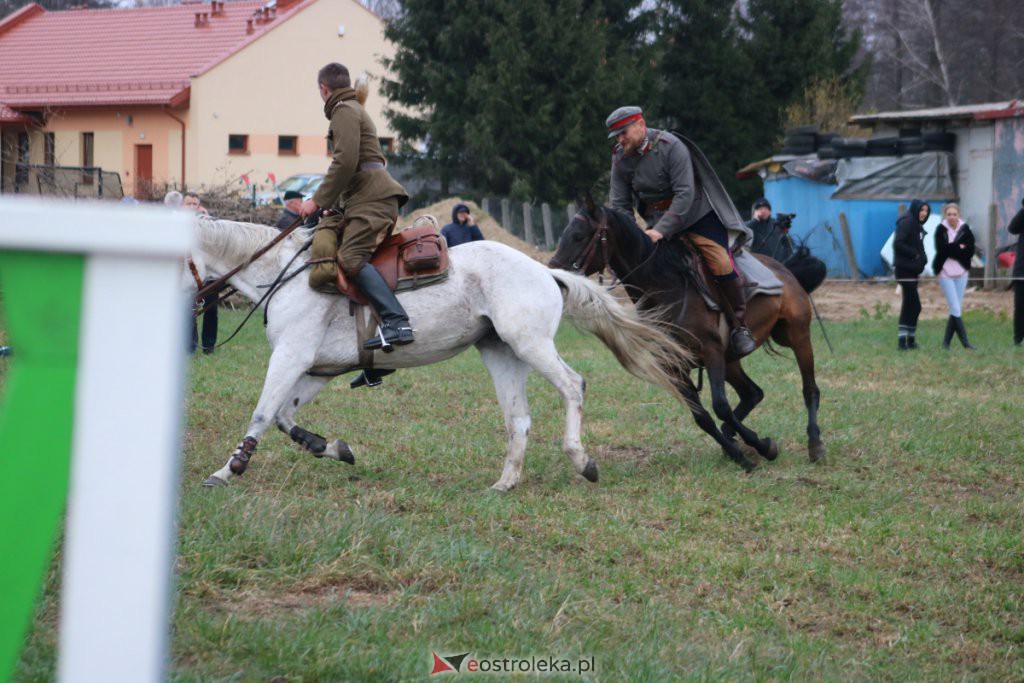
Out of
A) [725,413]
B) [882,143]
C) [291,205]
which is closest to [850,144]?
[882,143]

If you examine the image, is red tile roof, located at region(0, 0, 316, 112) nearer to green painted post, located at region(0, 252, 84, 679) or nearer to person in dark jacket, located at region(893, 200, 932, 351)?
person in dark jacket, located at region(893, 200, 932, 351)

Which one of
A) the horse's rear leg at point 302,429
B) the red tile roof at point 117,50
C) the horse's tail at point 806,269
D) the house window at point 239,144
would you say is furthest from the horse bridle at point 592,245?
the house window at point 239,144

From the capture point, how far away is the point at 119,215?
1.41m

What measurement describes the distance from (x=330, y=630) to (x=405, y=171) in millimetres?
31427

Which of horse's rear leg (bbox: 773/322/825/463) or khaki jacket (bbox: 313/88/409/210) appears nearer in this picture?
khaki jacket (bbox: 313/88/409/210)

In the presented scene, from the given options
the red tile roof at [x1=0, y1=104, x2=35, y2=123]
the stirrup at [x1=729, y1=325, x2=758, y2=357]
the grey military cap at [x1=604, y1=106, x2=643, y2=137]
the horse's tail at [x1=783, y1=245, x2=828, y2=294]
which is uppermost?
the red tile roof at [x1=0, y1=104, x2=35, y2=123]

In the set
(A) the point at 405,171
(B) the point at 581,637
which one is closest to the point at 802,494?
(B) the point at 581,637

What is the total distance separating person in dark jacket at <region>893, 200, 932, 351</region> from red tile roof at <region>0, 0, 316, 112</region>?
2707cm

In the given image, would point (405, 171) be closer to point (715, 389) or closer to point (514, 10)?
point (514, 10)

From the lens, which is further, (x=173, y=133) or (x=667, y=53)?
(x=173, y=133)

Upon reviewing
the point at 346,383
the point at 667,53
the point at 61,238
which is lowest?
the point at 346,383

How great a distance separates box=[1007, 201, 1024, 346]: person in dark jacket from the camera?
1584 cm

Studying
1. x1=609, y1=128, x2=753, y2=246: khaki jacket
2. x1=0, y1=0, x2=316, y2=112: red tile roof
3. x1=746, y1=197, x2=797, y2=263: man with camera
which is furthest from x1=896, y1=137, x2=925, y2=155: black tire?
x1=0, y1=0, x2=316, y2=112: red tile roof

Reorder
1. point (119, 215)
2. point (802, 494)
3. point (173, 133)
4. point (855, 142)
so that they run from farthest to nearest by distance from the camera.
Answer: point (173, 133) → point (855, 142) → point (802, 494) → point (119, 215)
